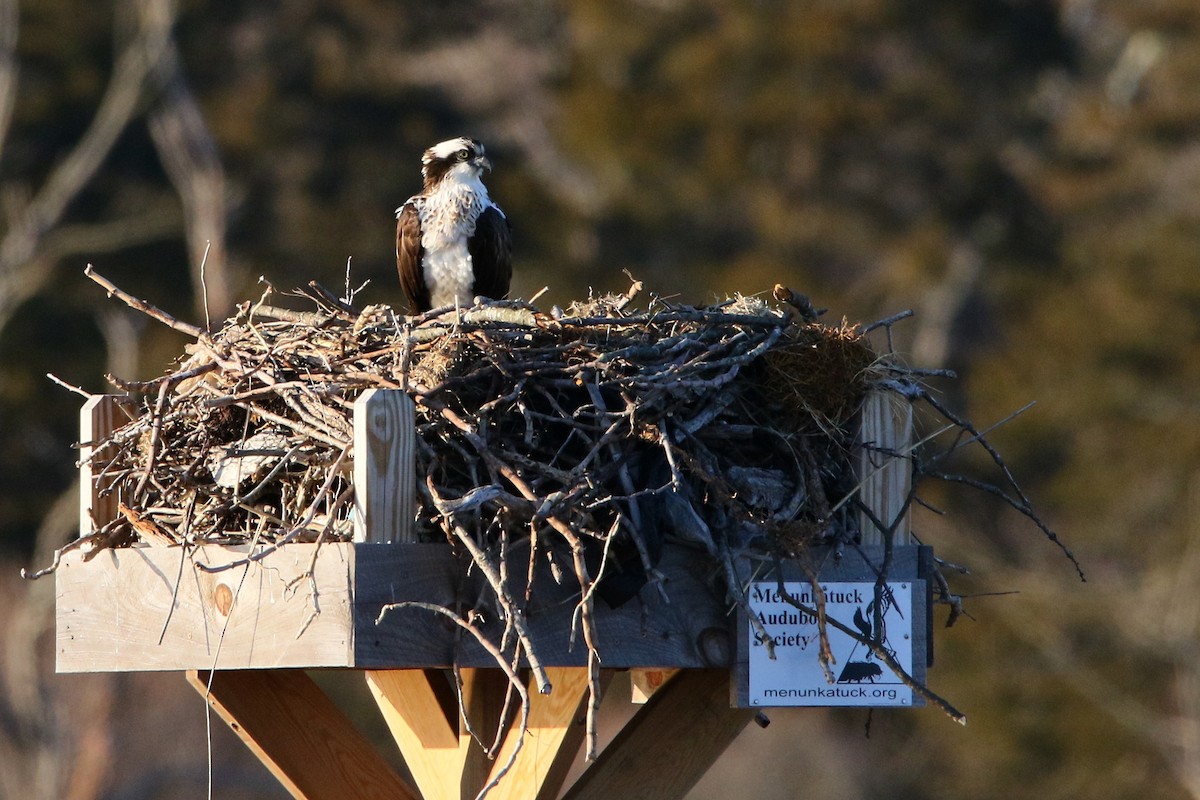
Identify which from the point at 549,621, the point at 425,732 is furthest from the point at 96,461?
the point at 549,621

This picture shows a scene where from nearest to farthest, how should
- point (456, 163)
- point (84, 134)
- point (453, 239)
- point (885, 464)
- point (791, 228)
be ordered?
point (885, 464), point (453, 239), point (456, 163), point (84, 134), point (791, 228)

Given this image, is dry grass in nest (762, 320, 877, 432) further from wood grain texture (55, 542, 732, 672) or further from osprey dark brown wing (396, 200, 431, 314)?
osprey dark brown wing (396, 200, 431, 314)

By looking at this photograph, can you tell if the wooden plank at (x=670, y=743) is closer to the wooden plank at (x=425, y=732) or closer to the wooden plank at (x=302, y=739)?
the wooden plank at (x=425, y=732)

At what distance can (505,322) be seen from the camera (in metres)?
4.12

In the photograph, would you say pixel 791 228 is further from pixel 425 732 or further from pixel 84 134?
pixel 425 732

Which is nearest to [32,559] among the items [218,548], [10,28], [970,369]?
[10,28]

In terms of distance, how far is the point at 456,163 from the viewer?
6.42 m

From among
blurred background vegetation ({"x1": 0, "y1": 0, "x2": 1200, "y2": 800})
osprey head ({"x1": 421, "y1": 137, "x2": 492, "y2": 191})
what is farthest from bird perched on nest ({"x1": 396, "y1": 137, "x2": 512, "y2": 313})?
blurred background vegetation ({"x1": 0, "y1": 0, "x2": 1200, "y2": 800})

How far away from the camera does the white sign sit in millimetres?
3770

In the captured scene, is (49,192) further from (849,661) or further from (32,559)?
(849,661)

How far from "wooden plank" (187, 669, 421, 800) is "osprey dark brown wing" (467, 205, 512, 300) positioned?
2219 millimetres

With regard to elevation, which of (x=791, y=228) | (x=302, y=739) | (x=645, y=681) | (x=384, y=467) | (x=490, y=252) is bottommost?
(x=302, y=739)

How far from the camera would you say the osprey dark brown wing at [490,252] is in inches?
243

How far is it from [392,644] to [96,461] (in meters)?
1.21
